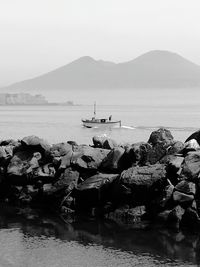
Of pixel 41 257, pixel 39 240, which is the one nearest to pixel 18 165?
pixel 39 240

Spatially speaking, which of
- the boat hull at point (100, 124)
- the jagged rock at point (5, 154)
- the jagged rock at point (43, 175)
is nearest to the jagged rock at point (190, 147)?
the jagged rock at point (43, 175)

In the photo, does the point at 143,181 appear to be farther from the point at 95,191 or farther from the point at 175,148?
the point at 175,148

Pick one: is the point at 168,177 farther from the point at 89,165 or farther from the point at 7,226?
the point at 7,226

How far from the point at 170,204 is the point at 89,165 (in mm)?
7254

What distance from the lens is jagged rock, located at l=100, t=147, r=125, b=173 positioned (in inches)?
1346

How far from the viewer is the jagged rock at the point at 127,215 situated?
3038 centimetres

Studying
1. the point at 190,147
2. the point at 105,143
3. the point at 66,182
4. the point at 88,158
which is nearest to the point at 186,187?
the point at 190,147

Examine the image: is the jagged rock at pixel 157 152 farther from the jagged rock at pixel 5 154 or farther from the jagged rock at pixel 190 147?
the jagged rock at pixel 5 154

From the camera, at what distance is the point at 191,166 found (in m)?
30.6

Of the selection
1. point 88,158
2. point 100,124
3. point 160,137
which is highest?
point 160,137

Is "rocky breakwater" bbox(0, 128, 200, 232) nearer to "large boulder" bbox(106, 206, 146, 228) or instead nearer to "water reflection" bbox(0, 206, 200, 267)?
"large boulder" bbox(106, 206, 146, 228)

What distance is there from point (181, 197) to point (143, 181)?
2.57 meters

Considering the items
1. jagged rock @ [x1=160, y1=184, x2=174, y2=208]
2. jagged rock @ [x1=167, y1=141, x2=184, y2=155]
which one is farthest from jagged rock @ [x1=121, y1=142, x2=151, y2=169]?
jagged rock @ [x1=160, y1=184, x2=174, y2=208]

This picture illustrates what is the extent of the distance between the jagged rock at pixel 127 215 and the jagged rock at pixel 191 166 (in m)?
3.33
